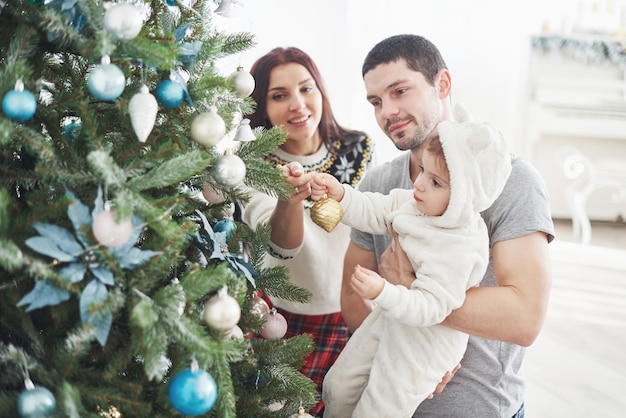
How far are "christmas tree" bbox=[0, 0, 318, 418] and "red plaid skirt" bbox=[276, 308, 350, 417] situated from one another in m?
0.94

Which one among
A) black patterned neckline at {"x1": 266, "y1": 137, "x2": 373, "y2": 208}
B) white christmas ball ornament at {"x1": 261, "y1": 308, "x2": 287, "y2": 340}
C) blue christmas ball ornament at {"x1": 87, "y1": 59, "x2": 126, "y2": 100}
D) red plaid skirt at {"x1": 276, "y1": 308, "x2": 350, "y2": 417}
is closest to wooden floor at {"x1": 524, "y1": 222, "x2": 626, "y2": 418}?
red plaid skirt at {"x1": 276, "y1": 308, "x2": 350, "y2": 417}

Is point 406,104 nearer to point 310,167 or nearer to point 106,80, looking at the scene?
point 310,167

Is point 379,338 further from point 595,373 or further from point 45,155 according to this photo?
point 595,373

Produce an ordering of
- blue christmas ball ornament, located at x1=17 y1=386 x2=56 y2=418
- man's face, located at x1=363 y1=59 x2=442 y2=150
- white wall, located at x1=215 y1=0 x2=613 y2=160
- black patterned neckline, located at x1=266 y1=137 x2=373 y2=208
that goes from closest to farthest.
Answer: blue christmas ball ornament, located at x1=17 y1=386 x2=56 y2=418 → man's face, located at x1=363 y1=59 x2=442 y2=150 → black patterned neckline, located at x1=266 y1=137 x2=373 y2=208 → white wall, located at x1=215 y1=0 x2=613 y2=160

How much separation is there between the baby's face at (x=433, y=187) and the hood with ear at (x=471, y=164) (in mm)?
Answer: 22

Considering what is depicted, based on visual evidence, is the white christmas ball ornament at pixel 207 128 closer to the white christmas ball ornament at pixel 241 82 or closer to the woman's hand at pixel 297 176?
the white christmas ball ornament at pixel 241 82

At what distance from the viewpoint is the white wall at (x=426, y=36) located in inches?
146

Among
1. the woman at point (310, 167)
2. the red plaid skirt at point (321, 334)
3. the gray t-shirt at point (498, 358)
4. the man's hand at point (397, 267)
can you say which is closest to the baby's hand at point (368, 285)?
the man's hand at point (397, 267)

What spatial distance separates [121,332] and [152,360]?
142 mm

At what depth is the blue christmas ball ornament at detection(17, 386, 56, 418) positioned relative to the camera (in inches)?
26.1

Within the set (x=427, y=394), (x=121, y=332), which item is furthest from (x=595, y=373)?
(x=121, y=332)

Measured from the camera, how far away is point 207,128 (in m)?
0.82

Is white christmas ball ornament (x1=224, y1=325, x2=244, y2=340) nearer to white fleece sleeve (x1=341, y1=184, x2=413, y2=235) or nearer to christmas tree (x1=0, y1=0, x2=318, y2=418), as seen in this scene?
christmas tree (x1=0, y1=0, x2=318, y2=418)

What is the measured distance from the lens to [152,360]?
68cm
